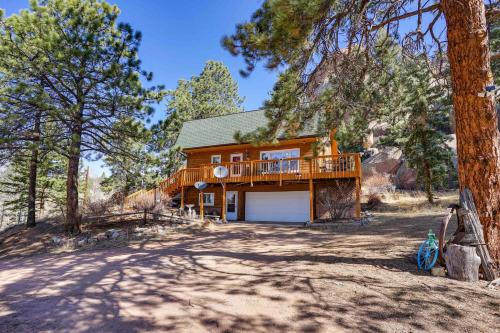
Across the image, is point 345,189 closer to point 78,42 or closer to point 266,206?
point 266,206

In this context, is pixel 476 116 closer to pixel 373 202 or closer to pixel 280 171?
pixel 280 171

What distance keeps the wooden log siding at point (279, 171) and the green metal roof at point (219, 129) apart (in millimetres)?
2461

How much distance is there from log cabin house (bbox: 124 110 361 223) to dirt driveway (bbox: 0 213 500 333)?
754 centimetres

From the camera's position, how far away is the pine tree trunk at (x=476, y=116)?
4.49 meters

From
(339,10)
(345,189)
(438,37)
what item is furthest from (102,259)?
(345,189)

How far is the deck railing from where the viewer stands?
13.8 meters

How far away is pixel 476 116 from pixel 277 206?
42.8 ft

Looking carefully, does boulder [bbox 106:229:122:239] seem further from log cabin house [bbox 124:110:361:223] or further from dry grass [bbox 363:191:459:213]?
dry grass [bbox 363:191:459:213]

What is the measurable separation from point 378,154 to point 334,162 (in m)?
17.5

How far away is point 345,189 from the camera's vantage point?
48.9 ft

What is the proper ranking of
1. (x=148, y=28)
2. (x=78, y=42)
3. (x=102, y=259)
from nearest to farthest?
(x=102, y=259), (x=78, y=42), (x=148, y=28)

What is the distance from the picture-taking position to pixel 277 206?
56.0ft

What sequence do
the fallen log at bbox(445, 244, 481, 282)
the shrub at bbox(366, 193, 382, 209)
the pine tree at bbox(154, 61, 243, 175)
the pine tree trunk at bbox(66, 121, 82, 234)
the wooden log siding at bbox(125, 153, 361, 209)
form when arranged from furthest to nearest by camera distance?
the pine tree at bbox(154, 61, 243, 175)
the shrub at bbox(366, 193, 382, 209)
the wooden log siding at bbox(125, 153, 361, 209)
the pine tree trunk at bbox(66, 121, 82, 234)
the fallen log at bbox(445, 244, 481, 282)

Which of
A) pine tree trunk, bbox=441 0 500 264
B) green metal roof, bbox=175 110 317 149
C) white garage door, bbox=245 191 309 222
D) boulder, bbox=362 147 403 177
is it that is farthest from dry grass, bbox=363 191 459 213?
pine tree trunk, bbox=441 0 500 264
